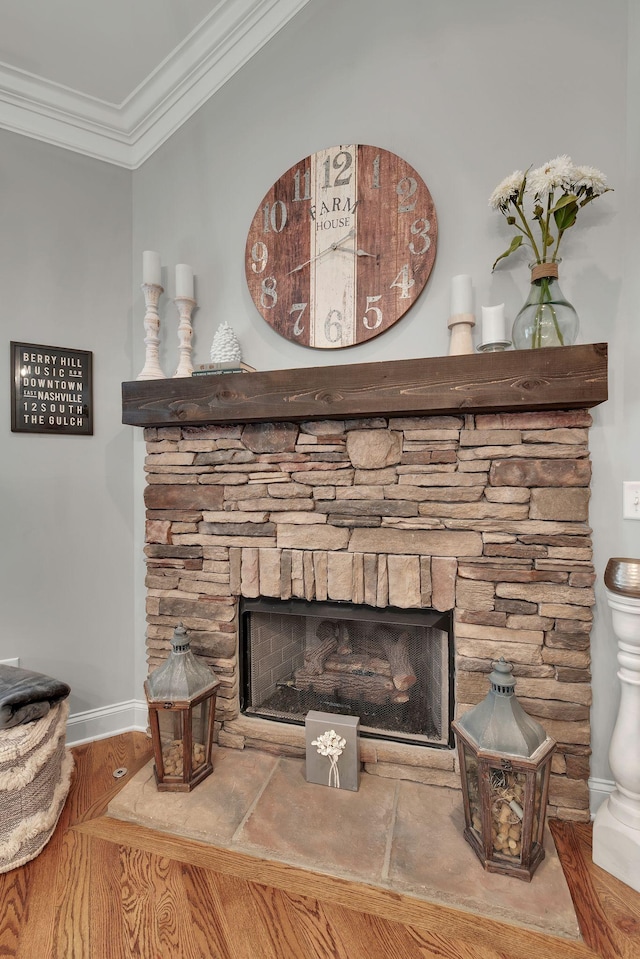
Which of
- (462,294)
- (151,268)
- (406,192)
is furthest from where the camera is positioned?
(151,268)

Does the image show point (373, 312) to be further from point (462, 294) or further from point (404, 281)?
point (462, 294)

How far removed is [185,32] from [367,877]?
3104mm

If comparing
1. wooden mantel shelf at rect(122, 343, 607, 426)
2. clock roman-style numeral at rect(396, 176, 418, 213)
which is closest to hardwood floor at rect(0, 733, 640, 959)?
wooden mantel shelf at rect(122, 343, 607, 426)

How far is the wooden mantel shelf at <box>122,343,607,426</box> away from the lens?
1.33 m

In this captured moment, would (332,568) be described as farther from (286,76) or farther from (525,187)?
(286,76)

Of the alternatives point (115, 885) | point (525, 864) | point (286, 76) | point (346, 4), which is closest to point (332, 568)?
point (525, 864)

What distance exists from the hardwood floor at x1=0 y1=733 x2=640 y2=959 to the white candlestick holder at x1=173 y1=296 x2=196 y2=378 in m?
1.70

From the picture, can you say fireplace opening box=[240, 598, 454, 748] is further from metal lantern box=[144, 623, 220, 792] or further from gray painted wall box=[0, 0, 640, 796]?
gray painted wall box=[0, 0, 640, 796]

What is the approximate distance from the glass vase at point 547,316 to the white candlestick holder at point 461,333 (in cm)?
17

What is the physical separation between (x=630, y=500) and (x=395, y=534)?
765mm

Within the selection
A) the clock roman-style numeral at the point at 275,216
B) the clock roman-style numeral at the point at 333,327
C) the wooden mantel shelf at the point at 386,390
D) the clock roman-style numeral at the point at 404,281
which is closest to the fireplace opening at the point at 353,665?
the wooden mantel shelf at the point at 386,390

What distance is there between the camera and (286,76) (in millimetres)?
1854

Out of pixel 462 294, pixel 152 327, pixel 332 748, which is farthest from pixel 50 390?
pixel 332 748

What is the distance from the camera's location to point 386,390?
58.4 inches
